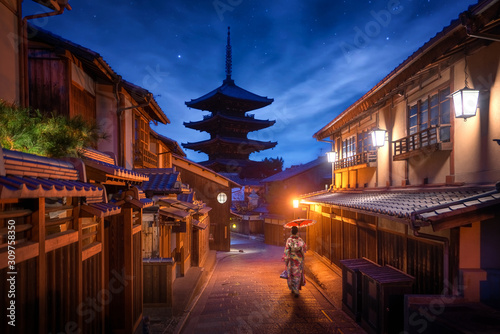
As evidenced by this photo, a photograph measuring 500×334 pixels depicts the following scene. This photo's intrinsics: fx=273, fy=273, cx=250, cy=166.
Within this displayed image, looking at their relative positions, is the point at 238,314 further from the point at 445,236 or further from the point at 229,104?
the point at 229,104

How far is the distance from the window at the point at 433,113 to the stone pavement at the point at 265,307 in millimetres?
5991

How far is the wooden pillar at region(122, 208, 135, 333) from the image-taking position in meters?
6.31

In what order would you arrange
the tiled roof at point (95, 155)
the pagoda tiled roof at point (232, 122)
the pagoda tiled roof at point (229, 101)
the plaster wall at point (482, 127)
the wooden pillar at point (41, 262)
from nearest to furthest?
the wooden pillar at point (41, 262) < the tiled roof at point (95, 155) < the plaster wall at point (482, 127) < the pagoda tiled roof at point (232, 122) < the pagoda tiled roof at point (229, 101)

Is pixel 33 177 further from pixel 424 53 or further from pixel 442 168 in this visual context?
pixel 442 168

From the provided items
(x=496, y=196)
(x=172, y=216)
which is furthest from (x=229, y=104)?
(x=496, y=196)

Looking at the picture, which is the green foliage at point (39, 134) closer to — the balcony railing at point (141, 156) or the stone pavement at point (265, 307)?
the stone pavement at point (265, 307)

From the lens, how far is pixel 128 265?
6.42m

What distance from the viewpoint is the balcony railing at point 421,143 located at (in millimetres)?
7366

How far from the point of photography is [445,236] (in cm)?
622

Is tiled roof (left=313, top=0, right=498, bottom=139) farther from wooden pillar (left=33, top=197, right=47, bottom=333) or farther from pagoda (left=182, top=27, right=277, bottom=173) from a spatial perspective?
pagoda (left=182, top=27, right=277, bottom=173)

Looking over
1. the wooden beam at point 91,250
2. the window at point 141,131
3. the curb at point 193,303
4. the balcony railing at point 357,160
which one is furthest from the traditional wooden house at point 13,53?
the balcony railing at point 357,160

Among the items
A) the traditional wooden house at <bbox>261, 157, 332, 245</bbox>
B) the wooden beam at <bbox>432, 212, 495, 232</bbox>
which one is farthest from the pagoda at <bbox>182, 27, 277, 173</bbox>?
the wooden beam at <bbox>432, 212, 495, 232</bbox>

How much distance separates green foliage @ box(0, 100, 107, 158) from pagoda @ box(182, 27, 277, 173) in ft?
100.0

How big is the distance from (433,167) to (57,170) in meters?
9.08
